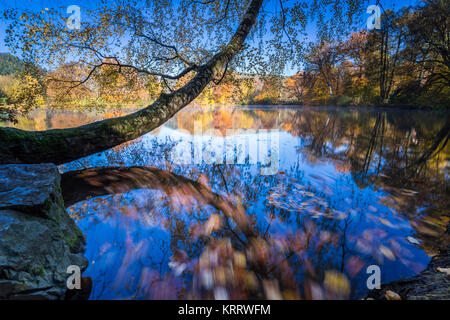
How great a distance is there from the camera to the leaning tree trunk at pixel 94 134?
383cm

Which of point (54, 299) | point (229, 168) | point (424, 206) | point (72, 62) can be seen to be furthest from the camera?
point (72, 62)

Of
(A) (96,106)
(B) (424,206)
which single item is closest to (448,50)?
(B) (424,206)

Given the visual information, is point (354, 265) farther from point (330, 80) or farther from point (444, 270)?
point (330, 80)

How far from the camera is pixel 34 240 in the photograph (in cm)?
187

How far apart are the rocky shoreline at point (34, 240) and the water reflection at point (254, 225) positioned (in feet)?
1.01

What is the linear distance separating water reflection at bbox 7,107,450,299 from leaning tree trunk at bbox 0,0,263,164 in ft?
2.83

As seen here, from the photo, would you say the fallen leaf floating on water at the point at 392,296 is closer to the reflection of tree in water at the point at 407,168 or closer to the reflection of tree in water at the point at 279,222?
the reflection of tree in water at the point at 279,222

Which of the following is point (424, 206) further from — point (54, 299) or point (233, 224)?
point (54, 299)

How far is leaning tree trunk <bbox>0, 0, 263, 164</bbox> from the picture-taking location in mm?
3830

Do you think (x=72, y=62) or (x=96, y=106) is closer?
(x=72, y=62)

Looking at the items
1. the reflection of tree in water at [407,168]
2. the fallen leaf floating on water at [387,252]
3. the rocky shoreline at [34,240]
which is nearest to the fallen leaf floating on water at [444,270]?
the fallen leaf floating on water at [387,252]

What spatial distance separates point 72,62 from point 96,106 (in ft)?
6.29

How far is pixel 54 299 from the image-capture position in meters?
1.68

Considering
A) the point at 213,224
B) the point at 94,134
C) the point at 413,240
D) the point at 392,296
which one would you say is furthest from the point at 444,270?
the point at 94,134
